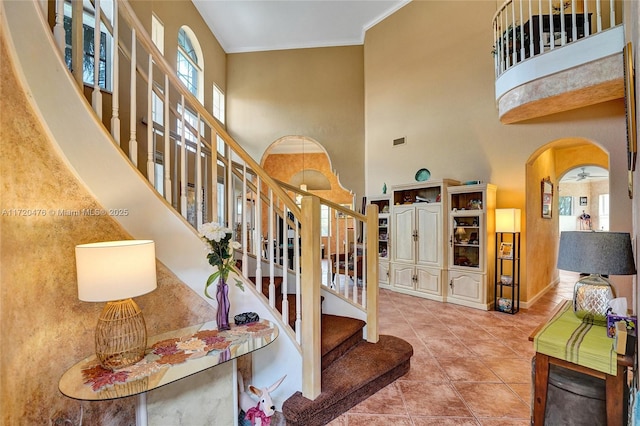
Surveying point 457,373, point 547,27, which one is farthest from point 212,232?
point 547,27

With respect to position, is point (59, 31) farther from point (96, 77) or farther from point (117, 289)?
point (117, 289)

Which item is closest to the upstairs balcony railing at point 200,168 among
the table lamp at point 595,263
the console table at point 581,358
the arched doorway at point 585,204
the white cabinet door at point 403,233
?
the console table at point 581,358

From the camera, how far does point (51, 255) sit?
4.64 feet

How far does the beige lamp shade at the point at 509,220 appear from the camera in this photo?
14.1 feet

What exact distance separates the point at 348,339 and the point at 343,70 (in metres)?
6.73

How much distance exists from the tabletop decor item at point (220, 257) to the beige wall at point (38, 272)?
52cm

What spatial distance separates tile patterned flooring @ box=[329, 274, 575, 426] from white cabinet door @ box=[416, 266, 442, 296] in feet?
1.83

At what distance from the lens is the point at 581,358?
136cm

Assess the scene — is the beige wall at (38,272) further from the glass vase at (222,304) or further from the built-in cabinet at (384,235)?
the built-in cabinet at (384,235)

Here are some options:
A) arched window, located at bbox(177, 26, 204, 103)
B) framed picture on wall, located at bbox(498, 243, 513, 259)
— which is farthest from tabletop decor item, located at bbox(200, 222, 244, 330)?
arched window, located at bbox(177, 26, 204, 103)

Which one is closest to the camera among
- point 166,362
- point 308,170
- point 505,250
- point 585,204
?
point 166,362

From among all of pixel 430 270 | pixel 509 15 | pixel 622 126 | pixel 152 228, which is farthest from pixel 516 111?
pixel 152 228

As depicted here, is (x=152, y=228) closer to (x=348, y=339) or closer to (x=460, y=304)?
(x=348, y=339)

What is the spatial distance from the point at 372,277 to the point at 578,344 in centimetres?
154
